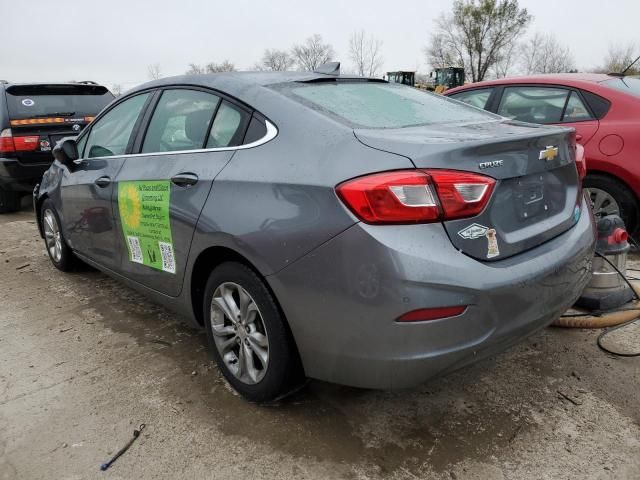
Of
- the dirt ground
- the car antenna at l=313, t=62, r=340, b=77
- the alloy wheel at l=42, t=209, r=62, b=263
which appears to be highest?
the car antenna at l=313, t=62, r=340, b=77

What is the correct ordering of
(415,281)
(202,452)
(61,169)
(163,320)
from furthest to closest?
(61,169) → (163,320) → (202,452) → (415,281)

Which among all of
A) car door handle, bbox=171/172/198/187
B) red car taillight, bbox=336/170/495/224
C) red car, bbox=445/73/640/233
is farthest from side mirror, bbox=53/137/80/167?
red car, bbox=445/73/640/233

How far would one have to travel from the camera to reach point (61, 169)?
13.8 ft

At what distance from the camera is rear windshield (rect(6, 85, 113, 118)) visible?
6.81 metres

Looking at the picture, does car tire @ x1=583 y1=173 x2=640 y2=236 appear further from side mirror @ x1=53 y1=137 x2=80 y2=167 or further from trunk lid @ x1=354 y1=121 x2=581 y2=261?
side mirror @ x1=53 y1=137 x2=80 y2=167

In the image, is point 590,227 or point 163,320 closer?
point 590,227

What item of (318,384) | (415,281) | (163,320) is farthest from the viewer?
(163,320)

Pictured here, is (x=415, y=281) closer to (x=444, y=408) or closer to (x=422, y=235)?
(x=422, y=235)

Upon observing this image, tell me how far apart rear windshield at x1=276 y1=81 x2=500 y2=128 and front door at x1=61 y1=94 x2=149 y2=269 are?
133cm

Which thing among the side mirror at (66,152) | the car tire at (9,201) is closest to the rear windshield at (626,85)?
the side mirror at (66,152)

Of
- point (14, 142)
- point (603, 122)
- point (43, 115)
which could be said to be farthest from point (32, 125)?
point (603, 122)

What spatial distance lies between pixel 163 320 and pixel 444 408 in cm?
199

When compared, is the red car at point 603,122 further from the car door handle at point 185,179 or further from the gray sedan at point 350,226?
the car door handle at point 185,179

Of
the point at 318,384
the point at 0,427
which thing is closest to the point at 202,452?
the point at 318,384
